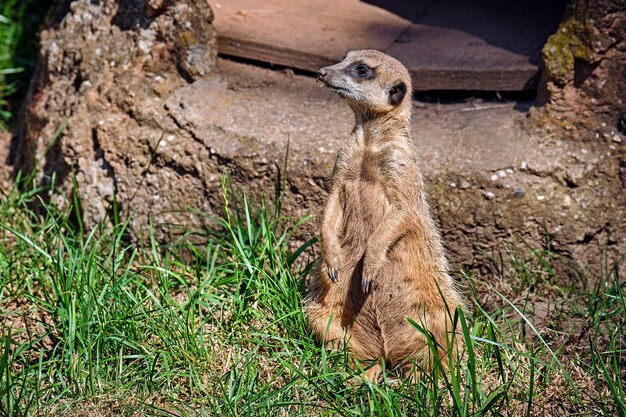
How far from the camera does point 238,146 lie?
4172 millimetres

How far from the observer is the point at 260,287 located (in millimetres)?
3551

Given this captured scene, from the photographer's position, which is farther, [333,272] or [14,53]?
[14,53]

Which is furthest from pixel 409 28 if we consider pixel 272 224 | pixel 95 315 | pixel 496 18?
pixel 95 315

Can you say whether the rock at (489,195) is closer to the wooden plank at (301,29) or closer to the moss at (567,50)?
the moss at (567,50)

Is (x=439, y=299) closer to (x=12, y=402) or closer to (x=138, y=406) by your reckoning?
(x=138, y=406)

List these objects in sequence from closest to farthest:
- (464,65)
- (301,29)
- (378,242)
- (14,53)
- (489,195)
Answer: (378,242), (489,195), (464,65), (301,29), (14,53)

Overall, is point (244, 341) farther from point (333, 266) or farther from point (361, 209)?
point (361, 209)

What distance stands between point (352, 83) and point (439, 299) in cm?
91

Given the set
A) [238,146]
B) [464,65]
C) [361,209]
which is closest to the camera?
[361,209]

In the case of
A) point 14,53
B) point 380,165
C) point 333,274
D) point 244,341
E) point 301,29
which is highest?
A: point 301,29

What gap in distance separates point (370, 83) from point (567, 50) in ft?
4.09

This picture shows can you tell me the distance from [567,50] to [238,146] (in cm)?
161

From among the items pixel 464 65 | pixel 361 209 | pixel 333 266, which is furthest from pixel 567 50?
pixel 333 266

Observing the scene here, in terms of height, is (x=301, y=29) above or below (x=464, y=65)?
below
